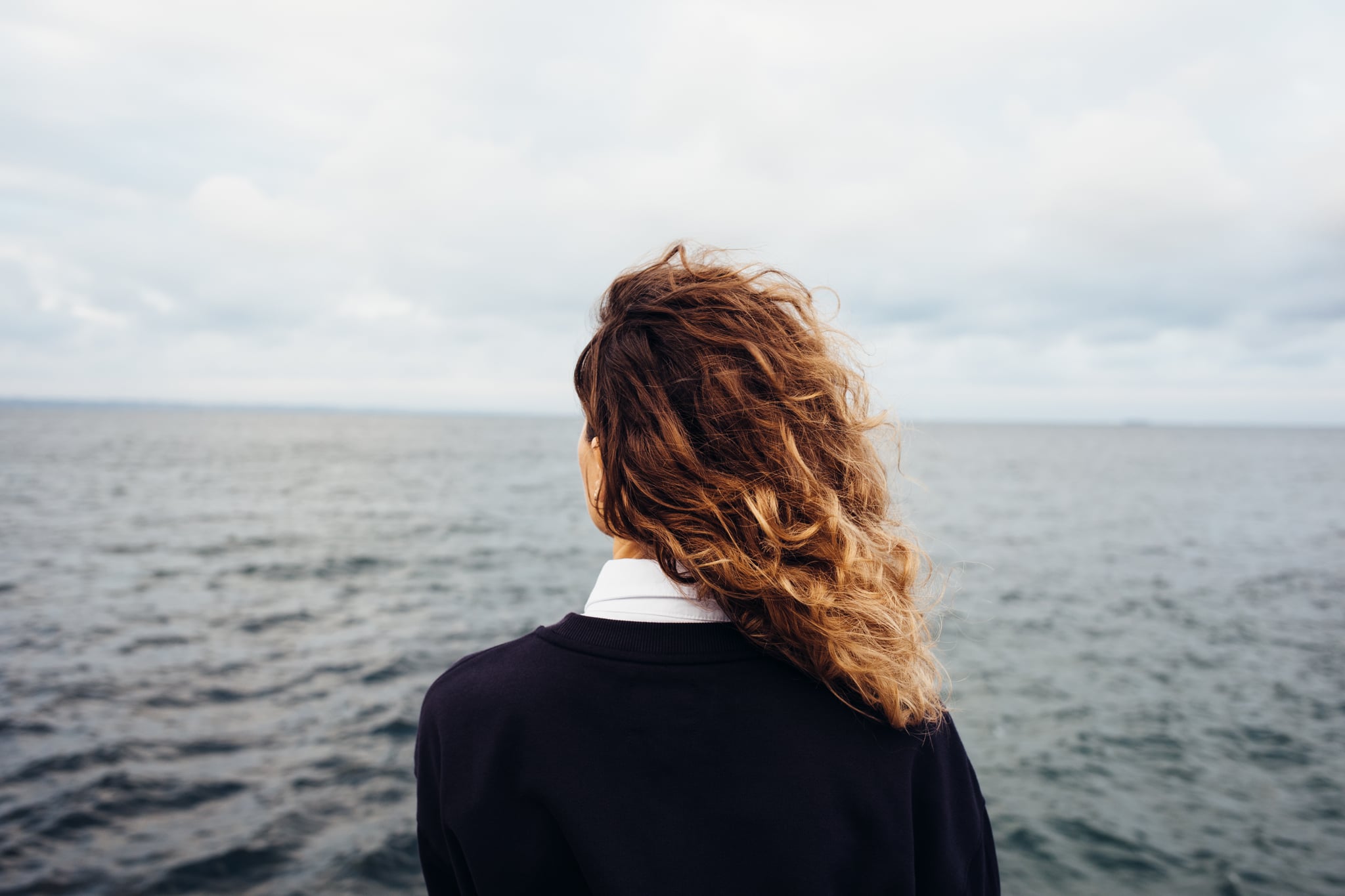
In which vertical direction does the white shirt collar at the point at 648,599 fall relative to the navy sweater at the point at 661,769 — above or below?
above

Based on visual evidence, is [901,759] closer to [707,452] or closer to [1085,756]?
[707,452]

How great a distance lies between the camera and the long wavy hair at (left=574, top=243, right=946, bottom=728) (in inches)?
53.4

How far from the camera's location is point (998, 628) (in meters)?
13.9

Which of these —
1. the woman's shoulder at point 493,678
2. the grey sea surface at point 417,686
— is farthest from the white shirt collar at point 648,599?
the grey sea surface at point 417,686

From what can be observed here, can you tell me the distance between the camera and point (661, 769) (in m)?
1.28

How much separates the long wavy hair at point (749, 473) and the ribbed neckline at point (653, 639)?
4 cm

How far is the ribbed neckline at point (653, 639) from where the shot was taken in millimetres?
1293

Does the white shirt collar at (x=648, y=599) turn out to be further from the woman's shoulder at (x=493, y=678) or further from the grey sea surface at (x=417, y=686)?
the grey sea surface at (x=417, y=686)

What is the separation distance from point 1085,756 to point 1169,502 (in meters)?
36.5

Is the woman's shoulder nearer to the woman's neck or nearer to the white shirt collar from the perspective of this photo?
the white shirt collar

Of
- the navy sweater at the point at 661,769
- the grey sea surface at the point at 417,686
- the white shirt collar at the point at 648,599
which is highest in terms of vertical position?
the white shirt collar at the point at 648,599

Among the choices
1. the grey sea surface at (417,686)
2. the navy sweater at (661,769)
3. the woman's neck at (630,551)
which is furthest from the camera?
the grey sea surface at (417,686)

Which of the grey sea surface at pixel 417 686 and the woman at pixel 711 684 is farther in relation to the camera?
the grey sea surface at pixel 417 686

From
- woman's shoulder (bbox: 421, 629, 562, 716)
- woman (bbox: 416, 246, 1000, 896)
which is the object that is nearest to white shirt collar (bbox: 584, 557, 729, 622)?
woman (bbox: 416, 246, 1000, 896)
